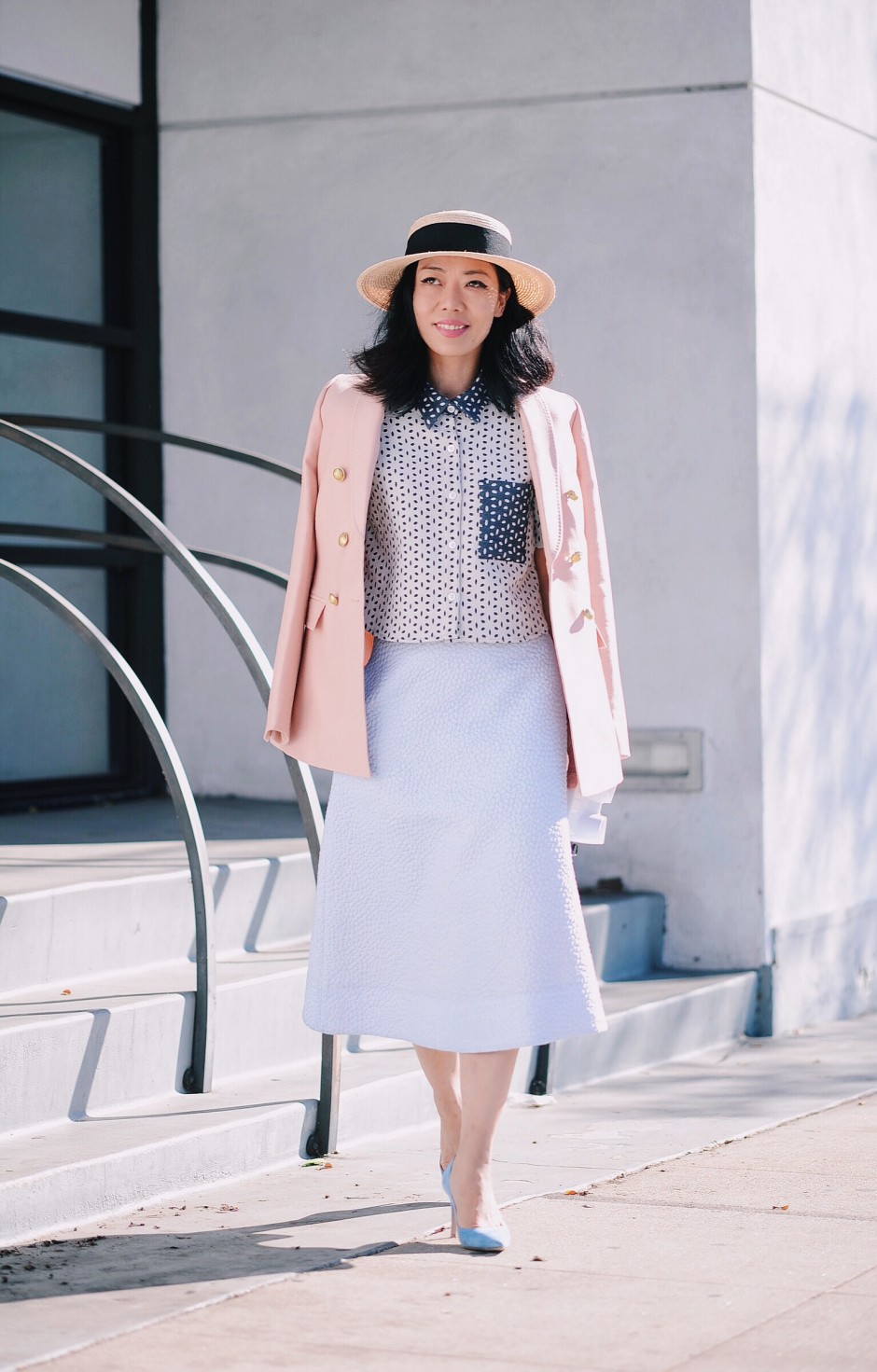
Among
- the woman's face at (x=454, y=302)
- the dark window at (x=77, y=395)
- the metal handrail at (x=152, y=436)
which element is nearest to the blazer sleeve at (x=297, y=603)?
the woman's face at (x=454, y=302)

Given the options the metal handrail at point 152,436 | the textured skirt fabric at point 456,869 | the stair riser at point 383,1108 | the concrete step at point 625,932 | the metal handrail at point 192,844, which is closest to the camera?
the textured skirt fabric at point 456,869

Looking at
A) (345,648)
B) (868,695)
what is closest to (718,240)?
(868,695)

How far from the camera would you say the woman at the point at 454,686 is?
3818mm

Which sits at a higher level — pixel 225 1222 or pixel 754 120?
pixel 754 120

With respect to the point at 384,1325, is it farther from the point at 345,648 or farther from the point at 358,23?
the point at 358,23

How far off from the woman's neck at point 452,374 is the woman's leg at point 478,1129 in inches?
48.5

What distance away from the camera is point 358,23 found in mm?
7141

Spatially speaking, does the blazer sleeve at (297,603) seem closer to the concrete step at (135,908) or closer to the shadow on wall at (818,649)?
the concrete step at (135,908)

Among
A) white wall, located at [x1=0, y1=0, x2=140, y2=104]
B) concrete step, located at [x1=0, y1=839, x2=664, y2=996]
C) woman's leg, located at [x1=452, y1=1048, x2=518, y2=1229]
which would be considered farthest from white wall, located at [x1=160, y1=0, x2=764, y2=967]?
woman's leg, located at [x1=452, y1=1048, x2=518, y2=1229]

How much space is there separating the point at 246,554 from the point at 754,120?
2239mm

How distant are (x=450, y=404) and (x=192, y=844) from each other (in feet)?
4.08

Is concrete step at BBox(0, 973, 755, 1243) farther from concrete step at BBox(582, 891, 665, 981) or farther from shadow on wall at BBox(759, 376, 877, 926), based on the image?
shadow on wall at BBox(759, 376, 877, 926)

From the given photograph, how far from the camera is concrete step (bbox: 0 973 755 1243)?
398cm

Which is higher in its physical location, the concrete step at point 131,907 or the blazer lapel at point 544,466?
the blazer lapel at point 544,466
